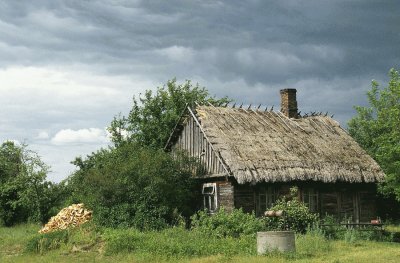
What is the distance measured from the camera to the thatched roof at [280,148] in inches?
987

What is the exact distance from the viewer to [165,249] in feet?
57.5

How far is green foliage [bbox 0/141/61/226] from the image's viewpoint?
30.7 metres

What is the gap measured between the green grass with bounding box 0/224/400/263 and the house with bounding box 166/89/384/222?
4.34 metres

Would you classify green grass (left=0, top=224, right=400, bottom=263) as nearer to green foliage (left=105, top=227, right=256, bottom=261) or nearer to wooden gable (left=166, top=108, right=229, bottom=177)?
green foliage (left=105, top=227, right=256, bottom=261)

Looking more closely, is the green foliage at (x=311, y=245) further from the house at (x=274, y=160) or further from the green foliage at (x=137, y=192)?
the green foliage at (x=137, y=192)

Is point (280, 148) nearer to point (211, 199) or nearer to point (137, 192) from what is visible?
point (211, 199)

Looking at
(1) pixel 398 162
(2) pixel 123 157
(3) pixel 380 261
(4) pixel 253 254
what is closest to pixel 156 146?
(2) pixel 123 157

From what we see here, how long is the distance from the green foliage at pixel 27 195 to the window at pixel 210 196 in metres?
9.62

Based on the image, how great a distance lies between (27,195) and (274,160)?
1416cm

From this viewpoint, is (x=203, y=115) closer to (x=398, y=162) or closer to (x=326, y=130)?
(x=326, y=130)

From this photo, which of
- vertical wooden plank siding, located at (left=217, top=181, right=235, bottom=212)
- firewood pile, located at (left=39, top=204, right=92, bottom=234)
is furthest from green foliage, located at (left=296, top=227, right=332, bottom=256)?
firewood pile, located at (left=39, top=204, right=92, bottom=234)

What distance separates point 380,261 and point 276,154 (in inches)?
456

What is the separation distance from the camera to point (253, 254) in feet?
55.3

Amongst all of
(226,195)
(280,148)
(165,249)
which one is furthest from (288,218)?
(165,249)
